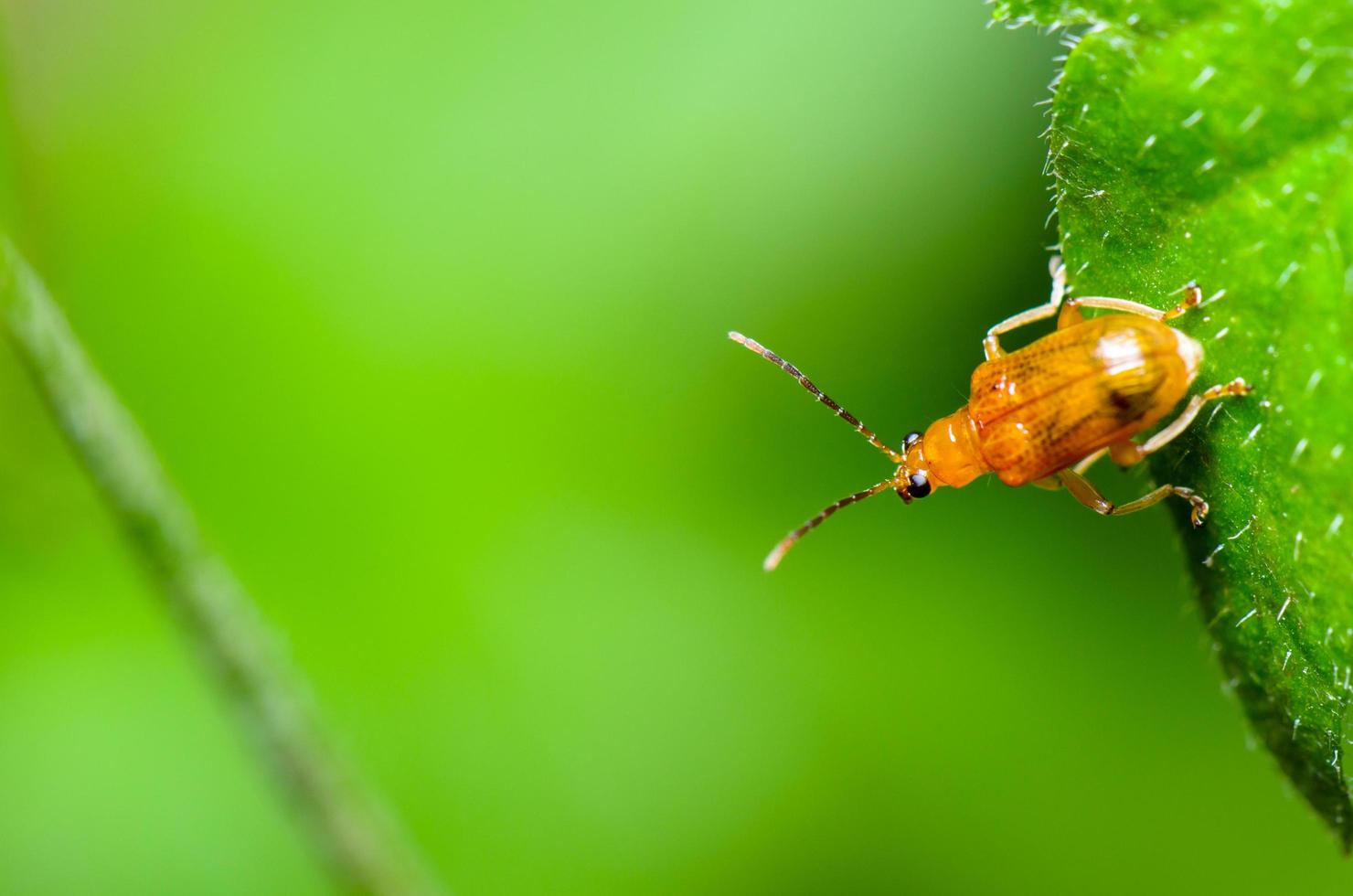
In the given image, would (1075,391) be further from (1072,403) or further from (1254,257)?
(1254,257)

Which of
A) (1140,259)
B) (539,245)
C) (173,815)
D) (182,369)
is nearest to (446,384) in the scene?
(539,245)

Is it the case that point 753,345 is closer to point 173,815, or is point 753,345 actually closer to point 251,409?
point 251,409

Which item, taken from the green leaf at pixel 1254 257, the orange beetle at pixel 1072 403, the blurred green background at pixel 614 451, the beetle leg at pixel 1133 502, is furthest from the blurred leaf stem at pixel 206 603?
the beetle leg at pixel 1133 502

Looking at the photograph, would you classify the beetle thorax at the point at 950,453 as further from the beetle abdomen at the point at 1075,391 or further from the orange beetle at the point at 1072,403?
the beetle abdomen at the point at 1075,391

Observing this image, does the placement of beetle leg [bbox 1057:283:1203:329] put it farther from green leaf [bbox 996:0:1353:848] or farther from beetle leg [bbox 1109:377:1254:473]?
beetle leg [bbox 1109:377:1254:473]

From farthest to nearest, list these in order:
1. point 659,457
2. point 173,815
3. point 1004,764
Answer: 1. point 659,457
2. point 1004,764
3. point 173,815

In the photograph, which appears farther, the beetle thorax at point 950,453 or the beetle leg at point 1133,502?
the beetle thorax at point 950,453
